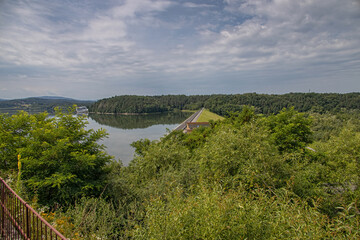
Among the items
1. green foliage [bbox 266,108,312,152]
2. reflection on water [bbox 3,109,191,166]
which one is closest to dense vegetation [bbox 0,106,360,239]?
reflection on water [bbox 3,109,191,166]

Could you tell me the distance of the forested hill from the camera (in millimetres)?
94250

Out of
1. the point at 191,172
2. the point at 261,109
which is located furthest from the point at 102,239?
the point at 261,109

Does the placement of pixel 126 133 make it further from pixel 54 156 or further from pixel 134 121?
pixel 54 156

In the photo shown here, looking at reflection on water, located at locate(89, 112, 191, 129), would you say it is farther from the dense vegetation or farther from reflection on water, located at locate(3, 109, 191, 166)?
the dense vegetation

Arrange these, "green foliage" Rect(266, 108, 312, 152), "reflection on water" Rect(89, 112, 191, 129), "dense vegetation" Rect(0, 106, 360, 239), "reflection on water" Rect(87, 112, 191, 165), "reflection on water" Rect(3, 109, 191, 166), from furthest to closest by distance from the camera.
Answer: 1. "reflection on water" Rect(89, 112, 191, 129)
2. "reflection on water" Rect(87, 112, 191, 165)
3. "reflection on water" Rect(3, 109, 191, 166)
4. "green foliage" Rect(266, 108, 312, 152)
5. "dense vegetation" Rect(0, 106, 360, 239)

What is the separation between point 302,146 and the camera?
1636 cm

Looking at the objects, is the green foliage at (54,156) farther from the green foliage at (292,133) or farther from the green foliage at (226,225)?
the green foliage at (292,133)

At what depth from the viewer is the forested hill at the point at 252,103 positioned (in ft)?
309

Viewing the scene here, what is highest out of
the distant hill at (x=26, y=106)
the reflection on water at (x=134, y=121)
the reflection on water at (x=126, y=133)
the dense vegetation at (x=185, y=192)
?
the distant hill at (x=26, y=106)

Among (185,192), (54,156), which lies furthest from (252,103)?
(54,156)

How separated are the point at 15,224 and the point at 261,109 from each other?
11745 cm

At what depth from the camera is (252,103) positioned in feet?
392

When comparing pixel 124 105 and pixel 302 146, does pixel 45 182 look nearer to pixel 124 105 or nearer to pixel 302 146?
pixel 302 146

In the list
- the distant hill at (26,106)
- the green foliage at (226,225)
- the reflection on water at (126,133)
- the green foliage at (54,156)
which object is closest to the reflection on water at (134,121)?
the reflection on water at (126,133)
